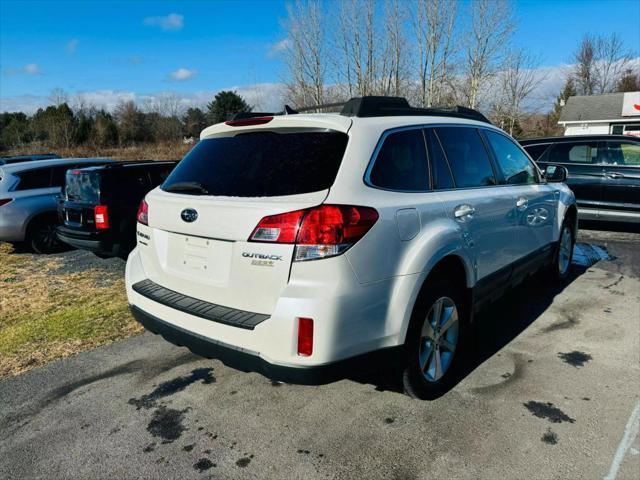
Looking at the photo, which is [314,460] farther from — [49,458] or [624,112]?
[624,112]

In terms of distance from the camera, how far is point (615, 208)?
28.3 ft

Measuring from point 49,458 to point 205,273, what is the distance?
4.40ft

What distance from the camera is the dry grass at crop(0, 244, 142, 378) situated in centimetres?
407

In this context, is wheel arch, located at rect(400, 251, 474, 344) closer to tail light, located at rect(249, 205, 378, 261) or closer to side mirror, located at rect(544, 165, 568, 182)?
tail light, located at rect(249, 205, 378, 261)

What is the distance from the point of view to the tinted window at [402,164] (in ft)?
8.71

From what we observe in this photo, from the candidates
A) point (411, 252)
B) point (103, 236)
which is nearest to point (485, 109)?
point (103, 236)

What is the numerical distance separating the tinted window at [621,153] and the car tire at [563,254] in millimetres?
3889

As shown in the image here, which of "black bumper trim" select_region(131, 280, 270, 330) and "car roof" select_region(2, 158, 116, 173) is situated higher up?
"car roof" select_region(2, 158, 116, 173)

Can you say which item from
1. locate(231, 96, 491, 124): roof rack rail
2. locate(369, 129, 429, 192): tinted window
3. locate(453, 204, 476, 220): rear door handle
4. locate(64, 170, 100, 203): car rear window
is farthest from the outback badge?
locate(64, 170, 100, 203): car rear window

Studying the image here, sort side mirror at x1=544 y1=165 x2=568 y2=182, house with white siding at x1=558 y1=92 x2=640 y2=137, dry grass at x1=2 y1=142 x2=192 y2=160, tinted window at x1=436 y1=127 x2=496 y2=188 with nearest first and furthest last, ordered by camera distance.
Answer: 1. tinted window at x1=436 y1=127 x2=496 y2=188
2. side mirror at x1=544 y1=165 x2=568 y2=182
3. dry grass at x1=2 y1=142 x2=192 y2=160
4. house with white siding at x1=558 y1=92 x2=640 y2=137

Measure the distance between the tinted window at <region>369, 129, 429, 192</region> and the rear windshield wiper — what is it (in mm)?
1044

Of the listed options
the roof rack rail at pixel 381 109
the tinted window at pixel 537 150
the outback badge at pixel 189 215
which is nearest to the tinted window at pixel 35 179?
the outback badge at pixel 189 215

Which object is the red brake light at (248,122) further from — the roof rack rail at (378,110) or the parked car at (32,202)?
the parked car at (32,202)

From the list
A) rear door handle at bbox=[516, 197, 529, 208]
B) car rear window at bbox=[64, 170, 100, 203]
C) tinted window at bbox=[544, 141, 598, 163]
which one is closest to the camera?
rear door handle at bbox=[516, 197, 529, 208]
